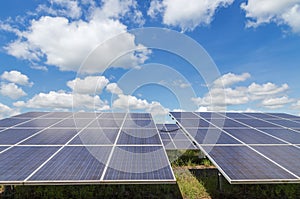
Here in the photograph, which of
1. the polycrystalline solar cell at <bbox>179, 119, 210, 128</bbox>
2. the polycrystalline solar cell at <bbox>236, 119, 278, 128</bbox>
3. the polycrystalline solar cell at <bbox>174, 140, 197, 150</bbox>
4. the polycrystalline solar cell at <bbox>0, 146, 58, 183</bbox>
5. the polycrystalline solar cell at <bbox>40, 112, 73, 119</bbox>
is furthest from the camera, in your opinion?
the polycrystalline solar cell at <bbox>40, 112, 73, 119</bbox>

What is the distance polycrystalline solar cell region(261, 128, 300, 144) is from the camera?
10312mm

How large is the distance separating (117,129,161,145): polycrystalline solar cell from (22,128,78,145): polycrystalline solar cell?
242cm

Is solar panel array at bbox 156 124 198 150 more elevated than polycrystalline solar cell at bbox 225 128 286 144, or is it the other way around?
polycrystalline solar cell at bbox 225 128 286 144

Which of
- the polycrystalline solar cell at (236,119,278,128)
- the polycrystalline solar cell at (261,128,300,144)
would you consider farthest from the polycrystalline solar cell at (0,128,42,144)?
the polycrystalline solar cell at (236,119,278,128)

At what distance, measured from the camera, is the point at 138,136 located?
1012cm

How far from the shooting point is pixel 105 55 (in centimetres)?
1095

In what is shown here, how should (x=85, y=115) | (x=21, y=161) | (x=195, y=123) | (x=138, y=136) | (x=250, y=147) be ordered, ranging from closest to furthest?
(x=21, y=161) < (x=250, y=147) < (x=138, y=136) < (x=195, y=123) < (x=85, y=115)

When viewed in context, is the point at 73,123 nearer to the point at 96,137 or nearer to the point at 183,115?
the point at 96,137

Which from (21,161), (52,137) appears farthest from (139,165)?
(52,137)

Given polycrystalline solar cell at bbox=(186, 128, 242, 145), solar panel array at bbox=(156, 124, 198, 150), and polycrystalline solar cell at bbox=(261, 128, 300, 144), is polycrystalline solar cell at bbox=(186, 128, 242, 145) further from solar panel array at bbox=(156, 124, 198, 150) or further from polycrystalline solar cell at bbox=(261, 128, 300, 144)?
polycrystalline solar cell at bbox=(261, 128, 300, 144)

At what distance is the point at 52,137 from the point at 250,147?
28.6 feet

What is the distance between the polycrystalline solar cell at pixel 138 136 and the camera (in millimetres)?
9410

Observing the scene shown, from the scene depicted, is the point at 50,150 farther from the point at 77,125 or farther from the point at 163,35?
the point at 163,35

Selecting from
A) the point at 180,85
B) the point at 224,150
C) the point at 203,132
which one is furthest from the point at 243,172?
the point at 180,85
